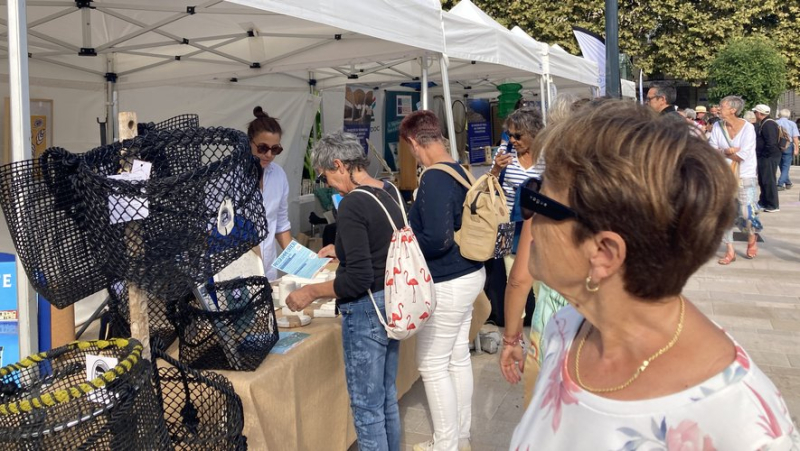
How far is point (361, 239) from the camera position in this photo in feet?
8.90

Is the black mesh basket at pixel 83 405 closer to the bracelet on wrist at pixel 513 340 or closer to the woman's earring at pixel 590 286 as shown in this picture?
the woman's earring at pixel 590 286

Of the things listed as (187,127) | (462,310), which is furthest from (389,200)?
(187,127)

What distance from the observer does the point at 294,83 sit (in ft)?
25.7

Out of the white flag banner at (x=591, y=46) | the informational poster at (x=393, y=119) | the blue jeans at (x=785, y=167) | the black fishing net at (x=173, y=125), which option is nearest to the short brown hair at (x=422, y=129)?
the black fishing net at (x=173, y=125)

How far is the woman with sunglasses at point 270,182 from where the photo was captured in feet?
13.4

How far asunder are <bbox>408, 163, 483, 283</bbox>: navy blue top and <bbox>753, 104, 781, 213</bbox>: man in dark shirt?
10597 mm

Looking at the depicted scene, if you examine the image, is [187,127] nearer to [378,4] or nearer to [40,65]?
[378,4]

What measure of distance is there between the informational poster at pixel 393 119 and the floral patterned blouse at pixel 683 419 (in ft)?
27.9

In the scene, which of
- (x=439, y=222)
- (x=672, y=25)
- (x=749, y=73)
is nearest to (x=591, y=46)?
(x=439, y=222)

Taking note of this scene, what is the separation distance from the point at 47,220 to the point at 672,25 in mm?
28120

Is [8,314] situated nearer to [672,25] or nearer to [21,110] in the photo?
[21,110]

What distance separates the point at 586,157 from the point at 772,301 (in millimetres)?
6415

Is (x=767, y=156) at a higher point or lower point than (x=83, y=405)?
higher

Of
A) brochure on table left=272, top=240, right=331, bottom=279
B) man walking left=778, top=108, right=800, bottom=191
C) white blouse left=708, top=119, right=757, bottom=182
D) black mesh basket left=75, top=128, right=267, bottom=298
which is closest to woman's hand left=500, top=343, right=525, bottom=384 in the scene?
black mesh basket left=75, top=128, right=267, bottom=298
